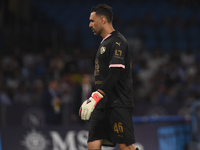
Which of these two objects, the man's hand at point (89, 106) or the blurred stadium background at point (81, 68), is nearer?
the man's hand at point (89, 106)

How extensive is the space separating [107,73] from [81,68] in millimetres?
9093

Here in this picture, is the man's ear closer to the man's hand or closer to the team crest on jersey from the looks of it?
the team crest on jersey

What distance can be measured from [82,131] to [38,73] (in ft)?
19.1

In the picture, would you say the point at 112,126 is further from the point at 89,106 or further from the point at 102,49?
the point at 102,49

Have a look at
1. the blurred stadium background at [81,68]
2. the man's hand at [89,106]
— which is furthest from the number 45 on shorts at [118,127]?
the blurred stadium background at [81,68]

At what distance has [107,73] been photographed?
394cm

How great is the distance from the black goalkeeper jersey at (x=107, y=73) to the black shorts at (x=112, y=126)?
8 cm

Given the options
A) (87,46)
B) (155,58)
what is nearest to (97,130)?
(155,58)

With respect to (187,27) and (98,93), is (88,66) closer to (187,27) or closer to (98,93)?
(187,27)

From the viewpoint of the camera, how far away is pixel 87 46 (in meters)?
15.5

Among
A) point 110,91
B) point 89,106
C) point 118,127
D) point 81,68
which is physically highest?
point 81,68

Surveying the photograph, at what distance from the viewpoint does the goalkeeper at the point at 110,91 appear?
376 cm

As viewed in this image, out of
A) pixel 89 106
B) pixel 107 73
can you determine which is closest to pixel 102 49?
pixel 107 73

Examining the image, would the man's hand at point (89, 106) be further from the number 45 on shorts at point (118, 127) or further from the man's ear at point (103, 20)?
the man's ear at point (103, 20)
